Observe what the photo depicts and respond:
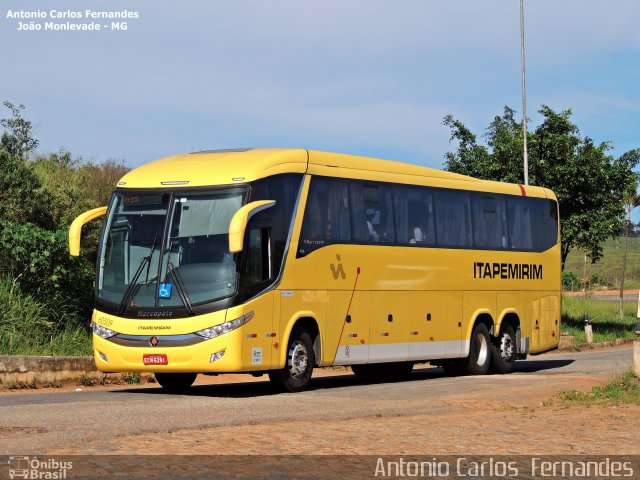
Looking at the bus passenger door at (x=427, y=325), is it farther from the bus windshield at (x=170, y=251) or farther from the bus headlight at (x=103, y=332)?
the bus headlight at (x=103, y=332)

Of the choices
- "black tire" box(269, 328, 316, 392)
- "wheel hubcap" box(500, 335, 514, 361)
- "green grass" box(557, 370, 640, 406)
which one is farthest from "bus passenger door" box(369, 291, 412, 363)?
"green grass" box(557, 370, 640, 406)

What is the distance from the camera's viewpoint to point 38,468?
385 inches

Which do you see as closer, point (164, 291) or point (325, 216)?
point (164, 291)

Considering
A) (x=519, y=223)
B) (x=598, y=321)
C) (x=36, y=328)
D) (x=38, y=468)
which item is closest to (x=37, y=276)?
(x=36, y=328)

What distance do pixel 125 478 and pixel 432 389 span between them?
1077cm

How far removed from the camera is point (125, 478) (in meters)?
9.47

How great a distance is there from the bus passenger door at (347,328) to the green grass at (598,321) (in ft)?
71.3

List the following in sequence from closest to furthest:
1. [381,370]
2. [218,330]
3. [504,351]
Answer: [218,330]
[381,370]
[504,351]

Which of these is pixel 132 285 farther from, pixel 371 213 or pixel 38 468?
pixel 38 468

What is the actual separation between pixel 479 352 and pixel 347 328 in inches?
204

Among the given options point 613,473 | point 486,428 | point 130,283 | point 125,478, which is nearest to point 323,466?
point 125,478

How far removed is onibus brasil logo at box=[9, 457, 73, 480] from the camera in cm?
941

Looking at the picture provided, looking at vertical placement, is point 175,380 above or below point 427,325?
below

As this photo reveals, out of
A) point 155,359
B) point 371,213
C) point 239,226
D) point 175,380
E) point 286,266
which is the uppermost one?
point 371,213
